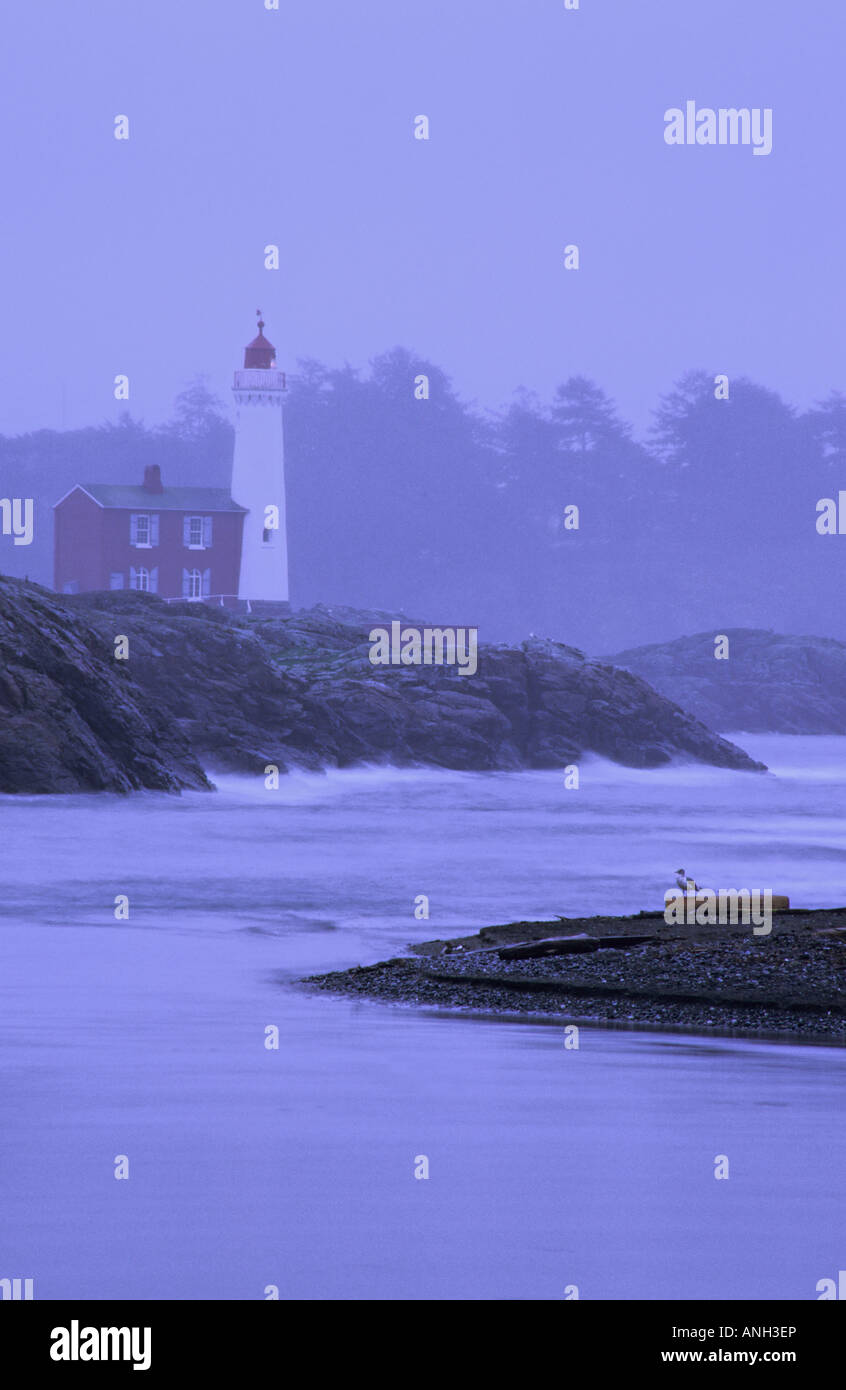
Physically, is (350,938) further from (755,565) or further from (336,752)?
(755,565)

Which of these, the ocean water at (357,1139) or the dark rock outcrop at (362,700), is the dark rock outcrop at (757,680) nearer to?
the dark rock outcrop at (362,700)

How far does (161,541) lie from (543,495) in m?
72.7

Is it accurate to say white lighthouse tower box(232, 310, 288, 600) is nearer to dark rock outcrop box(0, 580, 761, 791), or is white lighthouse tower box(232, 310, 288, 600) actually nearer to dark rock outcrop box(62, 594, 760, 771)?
dark rock outcrop box(0, 580, 761, 791)

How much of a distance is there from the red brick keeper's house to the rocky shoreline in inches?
2771

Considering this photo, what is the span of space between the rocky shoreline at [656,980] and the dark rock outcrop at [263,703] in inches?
1174

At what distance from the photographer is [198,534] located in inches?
3492

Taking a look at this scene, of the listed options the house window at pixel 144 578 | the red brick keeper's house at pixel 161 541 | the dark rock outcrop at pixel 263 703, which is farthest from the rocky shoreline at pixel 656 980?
the house window at pixel 144 578

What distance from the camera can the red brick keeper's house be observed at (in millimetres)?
88625

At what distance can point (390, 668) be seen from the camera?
75.1 m

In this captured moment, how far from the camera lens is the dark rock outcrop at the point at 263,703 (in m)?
47.7

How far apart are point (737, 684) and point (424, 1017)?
119876 mm

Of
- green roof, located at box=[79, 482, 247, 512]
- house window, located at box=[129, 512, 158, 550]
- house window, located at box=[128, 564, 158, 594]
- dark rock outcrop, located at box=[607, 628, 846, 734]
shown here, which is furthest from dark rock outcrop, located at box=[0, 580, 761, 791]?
dark rock outcrop, located at box=[607, 628, 846, 734]

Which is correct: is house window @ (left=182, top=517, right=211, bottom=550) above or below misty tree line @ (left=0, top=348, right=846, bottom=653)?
below

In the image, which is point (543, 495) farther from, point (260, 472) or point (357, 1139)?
point (357, 1139)
